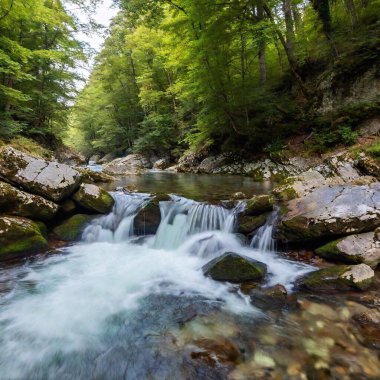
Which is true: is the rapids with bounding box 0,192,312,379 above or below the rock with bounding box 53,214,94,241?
below

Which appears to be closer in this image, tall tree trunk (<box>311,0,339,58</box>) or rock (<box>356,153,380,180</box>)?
rock (<box>356,153,380,180</box>)

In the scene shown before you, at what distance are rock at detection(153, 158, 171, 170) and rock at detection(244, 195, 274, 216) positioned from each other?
1516 centimetres

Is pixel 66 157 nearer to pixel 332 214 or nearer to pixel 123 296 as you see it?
pixel 123 296

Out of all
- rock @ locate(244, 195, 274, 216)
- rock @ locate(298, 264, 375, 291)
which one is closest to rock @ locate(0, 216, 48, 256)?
rock @ locate(244, 195, 274, 216)

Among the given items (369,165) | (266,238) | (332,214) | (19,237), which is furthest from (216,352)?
(369,165)

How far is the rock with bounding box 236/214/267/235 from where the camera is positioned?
229 inches


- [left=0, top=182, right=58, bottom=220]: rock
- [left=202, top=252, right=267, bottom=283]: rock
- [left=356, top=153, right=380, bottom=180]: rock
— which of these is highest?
[left=356, top=153, right=380, bottom=180]: rock

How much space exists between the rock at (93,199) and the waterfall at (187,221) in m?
1.47

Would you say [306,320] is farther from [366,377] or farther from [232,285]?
[232,285]

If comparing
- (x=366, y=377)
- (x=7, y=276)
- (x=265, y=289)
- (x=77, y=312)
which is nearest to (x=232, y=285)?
(x=265, y=289)

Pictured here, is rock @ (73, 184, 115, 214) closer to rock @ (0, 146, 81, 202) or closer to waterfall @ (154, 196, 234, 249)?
rock @ (0, 146, 81, 202)

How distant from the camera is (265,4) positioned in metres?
10.2

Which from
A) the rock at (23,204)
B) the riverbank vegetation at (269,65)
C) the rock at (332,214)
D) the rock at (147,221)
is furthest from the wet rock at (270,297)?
the riverbank vegetation at (269,65)

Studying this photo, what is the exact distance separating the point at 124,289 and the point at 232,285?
177 cm
